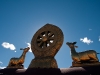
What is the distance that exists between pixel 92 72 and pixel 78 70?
0.37 m

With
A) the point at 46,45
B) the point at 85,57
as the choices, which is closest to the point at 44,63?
the point at 46,45

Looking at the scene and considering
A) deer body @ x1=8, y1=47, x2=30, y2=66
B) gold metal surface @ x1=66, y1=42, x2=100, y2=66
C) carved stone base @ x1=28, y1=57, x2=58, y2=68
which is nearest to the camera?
gold metal surface @ x1=66, y1=42, x2=100, y2=66

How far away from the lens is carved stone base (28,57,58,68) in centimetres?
474

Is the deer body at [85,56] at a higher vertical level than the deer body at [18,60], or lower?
lower

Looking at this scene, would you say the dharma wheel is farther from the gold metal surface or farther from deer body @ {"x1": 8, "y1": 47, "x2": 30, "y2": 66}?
the gold metal surface

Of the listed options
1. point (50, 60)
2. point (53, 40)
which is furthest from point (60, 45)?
point (50, 60)

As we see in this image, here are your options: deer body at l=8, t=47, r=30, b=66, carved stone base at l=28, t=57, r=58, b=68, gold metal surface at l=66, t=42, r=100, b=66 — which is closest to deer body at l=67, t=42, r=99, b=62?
gold metal surface at l=66, t=42, r=100, b=66

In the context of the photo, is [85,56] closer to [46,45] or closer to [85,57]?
[85,57]

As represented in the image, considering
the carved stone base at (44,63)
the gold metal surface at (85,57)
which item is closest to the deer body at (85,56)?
the gold metal surface at (85,57)

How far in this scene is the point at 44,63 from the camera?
489cm

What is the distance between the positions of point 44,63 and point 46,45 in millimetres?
1003

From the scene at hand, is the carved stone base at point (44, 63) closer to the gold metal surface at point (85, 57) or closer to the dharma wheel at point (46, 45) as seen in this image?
the dharma wheel at point (46, 45)

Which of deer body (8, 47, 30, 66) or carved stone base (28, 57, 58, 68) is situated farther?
deer body (8, 47, 30, 66)

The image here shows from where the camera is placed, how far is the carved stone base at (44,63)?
4739 mm
